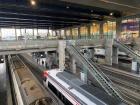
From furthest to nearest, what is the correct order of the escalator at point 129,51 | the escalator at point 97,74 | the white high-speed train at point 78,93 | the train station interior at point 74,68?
the escalator at point 129,51, the escalator at point 97,74, the train station interior at point 74,68, the white high-speed train at point 78,93

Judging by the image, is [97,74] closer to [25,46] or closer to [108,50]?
[25,46]

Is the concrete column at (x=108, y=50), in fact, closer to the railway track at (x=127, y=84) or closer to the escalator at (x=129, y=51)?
the escalator at (x=129, y=51)

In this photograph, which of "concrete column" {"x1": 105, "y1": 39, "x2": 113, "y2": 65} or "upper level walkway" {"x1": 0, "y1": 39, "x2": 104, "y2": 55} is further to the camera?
"concrete column" {"x1": 105, "y1": 39, "x2": 113, "y2": 65}

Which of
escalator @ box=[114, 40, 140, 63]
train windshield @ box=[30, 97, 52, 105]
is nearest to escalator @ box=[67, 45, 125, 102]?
train windshield @ box=[30, 97, 52, 105]

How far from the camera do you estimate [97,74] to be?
17391 millimetres

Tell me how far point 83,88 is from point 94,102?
1.88 metres

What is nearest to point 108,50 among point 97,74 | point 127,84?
point 127,84

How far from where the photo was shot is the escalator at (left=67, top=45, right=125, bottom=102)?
14452 millimetres

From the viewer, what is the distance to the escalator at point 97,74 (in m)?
14.5

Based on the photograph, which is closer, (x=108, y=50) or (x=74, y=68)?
(x=74, y=68)

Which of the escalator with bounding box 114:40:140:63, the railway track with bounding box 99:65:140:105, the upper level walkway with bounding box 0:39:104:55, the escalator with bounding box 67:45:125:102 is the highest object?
the upper level walkway with bounding box 0:39:104:55

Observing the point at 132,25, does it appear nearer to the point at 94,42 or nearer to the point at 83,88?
the point at 94,42

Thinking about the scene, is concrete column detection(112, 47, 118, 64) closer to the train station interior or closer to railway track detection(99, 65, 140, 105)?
the train station interior

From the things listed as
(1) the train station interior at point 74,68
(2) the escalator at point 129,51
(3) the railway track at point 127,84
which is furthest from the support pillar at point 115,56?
(3) the railway track at point 127,84
